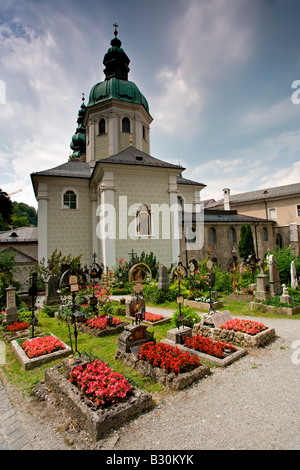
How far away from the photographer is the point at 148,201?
52.5 ft

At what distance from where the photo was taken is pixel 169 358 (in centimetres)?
429

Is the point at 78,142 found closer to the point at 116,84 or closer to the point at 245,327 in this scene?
the point at 116,84

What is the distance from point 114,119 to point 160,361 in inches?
757

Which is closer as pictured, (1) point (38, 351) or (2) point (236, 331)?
(1) point (38, 351)

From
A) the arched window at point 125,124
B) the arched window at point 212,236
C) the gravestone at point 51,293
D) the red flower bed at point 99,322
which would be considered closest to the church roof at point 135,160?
the arched window at point 125,124

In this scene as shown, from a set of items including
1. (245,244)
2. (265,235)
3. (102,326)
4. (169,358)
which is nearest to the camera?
(169,358)

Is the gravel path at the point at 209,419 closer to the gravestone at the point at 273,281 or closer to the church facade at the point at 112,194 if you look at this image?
the gravestone at the point at 273,281

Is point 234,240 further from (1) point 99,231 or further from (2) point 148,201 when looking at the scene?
(1) point 99,231

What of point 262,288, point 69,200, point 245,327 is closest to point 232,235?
point 69,200

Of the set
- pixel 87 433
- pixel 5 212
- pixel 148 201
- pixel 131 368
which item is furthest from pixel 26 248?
pixel 87 433

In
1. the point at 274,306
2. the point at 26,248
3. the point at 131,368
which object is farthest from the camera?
the point at 26,248

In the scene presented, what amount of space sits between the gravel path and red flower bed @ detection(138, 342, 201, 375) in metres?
0.31

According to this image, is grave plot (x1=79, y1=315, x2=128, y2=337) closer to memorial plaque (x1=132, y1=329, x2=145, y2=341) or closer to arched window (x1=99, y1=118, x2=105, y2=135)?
memorial plaque (x1=132, y1=329, x2=145, y2=341)
